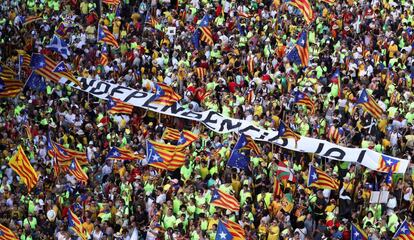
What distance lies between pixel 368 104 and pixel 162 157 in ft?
18.3

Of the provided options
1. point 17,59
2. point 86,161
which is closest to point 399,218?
point 86,161

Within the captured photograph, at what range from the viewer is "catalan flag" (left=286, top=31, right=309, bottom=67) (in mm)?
37594

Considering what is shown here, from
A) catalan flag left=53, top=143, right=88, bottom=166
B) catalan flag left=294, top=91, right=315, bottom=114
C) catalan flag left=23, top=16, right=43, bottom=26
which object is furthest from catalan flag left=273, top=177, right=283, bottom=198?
catalan flag left=23, top=16, right=43, bottom=26

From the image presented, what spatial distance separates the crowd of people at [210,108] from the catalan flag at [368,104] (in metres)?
0.27

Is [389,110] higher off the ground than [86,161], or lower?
higher

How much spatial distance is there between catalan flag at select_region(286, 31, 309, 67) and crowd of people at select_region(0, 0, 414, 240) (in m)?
0.32

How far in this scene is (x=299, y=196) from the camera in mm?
31562

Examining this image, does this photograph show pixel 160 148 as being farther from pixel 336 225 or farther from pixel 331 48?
pixel 331 48

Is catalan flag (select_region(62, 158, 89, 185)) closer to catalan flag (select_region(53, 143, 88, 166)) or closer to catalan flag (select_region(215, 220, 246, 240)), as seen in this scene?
catalan flag (select_region(53, 143, 88, 166))

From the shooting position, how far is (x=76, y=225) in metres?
30.9

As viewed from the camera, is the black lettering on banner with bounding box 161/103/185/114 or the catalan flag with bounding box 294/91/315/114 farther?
the black lettering on banner with bounding box 161/103/185/114

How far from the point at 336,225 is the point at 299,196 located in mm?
1490

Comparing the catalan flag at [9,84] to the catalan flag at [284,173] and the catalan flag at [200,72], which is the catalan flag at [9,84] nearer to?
the catalan flag at [200,72]

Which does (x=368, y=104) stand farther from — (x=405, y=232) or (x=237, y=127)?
(x=405, y=232)
